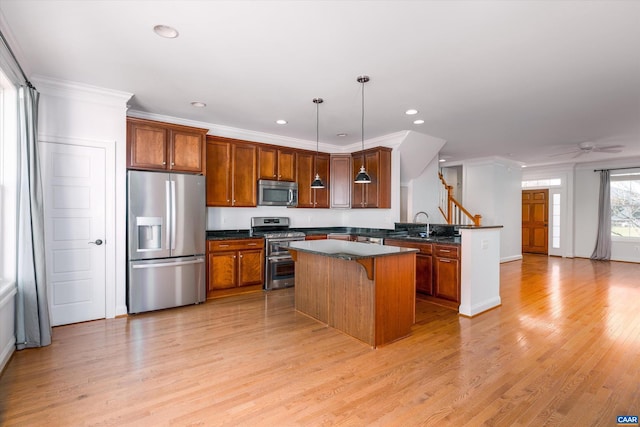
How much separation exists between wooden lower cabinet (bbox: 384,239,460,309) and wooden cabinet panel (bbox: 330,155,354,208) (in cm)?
179

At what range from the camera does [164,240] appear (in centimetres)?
413

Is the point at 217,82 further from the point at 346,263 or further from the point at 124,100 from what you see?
the point at 346,263

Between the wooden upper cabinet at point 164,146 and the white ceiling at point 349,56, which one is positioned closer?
the white ceiling at point 349,56

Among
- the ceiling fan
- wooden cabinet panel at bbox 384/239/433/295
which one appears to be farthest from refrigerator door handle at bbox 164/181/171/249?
the ceiling fan

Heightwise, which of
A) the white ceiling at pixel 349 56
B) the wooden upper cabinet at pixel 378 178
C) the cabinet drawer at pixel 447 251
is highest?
the white ceiling at pixel 349 56

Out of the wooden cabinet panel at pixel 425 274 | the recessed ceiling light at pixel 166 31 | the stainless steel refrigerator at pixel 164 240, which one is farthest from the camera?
the wooden cabinet panel at pixel 425 274

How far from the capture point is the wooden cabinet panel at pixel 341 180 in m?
6.23

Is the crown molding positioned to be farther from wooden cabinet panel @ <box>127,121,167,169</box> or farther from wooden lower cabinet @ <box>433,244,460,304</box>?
wooden lower cabinet @ <box>433,244,460,304</box>

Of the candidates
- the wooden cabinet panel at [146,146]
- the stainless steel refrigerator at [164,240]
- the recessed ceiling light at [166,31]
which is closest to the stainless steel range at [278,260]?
the stainless steel refrigerator at [164,240]

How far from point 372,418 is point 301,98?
3.36 m

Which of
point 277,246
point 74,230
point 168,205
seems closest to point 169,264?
point 168,205

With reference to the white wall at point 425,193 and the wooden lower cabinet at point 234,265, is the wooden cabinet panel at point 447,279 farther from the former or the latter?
the wooden lower cabinet at point 234,265

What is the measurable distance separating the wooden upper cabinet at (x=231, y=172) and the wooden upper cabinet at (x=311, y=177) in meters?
0.94

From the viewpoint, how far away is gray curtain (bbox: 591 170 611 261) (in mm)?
8312
